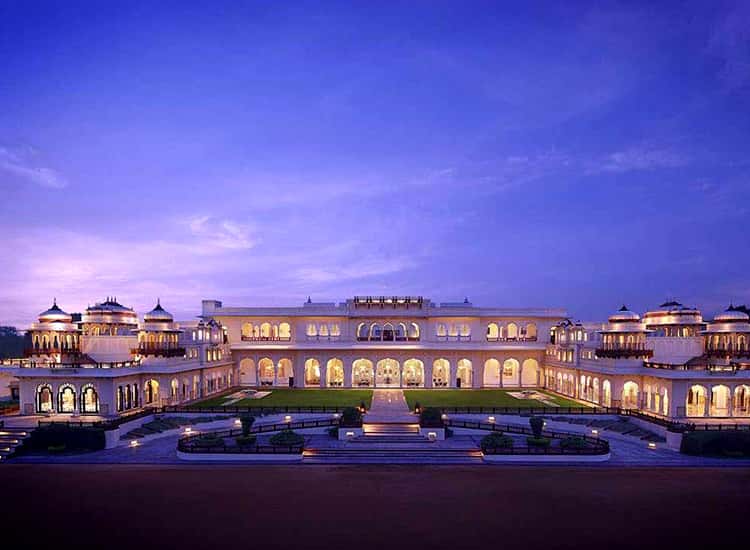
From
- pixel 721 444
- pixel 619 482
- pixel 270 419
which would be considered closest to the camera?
pixel 619 482

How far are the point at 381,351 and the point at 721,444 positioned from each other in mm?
36992

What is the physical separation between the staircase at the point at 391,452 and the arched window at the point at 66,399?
74.5ft

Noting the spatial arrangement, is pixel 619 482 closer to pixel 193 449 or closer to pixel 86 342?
pixel 193 449

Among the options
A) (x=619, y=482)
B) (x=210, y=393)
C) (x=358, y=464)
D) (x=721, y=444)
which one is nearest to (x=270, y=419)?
(x=358, y=464)

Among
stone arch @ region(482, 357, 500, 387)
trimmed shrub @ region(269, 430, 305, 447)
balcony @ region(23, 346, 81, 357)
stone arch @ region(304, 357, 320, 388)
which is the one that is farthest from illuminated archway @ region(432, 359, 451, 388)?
balcony @ region(23, 346, 81, 357)

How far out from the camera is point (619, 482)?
25.9 metres

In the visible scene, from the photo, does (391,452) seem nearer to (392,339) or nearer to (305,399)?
(305,399)

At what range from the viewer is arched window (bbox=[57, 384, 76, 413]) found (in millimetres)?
41188

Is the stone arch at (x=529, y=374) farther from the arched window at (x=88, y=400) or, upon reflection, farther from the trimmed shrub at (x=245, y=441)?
the arched window at (x=88, y=400)

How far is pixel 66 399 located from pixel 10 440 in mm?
9644

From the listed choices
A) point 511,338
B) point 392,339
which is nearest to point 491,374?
point 511,338

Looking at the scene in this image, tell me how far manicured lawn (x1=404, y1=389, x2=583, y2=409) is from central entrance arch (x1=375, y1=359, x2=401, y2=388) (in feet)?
14.9

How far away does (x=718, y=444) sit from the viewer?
30.8m

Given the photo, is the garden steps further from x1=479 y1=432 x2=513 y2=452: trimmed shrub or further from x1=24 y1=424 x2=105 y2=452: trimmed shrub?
x1=24 y1=424 x2=105 y2=452: trimmed shrub
